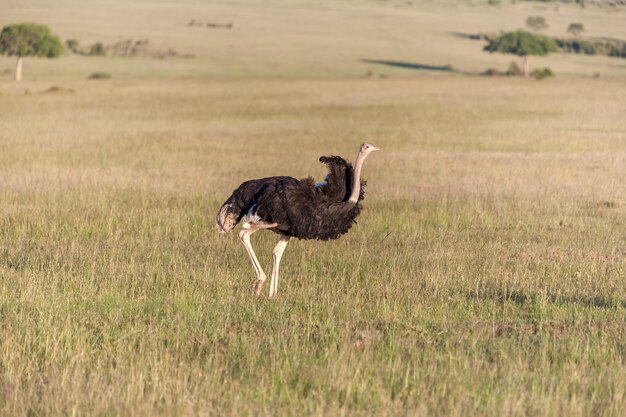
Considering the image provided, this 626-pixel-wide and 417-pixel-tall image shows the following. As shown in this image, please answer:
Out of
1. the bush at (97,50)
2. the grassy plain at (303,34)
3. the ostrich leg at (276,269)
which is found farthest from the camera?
the bush at (97,50)

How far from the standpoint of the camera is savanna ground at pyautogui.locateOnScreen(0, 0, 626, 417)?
7.00 m

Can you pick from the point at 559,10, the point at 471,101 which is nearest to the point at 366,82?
the point at 471,101

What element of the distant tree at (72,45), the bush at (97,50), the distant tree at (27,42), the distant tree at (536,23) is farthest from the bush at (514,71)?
the distant tree at (536,23)

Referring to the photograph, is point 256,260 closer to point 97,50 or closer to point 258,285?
point 258,285

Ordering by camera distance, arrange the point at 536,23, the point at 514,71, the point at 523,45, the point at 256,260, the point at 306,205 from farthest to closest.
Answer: the point at 536,23 → the point at 523,45 → the point at 514,71 → the point at 256,260 → the point at 306,205

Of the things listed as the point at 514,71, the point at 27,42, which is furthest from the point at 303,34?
the point at 27,42

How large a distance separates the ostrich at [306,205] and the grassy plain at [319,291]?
541 millimetres

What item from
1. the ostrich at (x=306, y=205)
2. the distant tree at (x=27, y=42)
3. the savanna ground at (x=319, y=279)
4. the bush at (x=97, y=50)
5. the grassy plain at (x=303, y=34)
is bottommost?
the bush at (x=97, y=50)

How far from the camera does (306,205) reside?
9.60 m

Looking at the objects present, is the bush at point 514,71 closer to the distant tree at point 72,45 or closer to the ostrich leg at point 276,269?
the distant tree at point 72,45

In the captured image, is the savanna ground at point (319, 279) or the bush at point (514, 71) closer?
the savanna ground at point (319, 279)

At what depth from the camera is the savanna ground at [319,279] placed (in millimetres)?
7000

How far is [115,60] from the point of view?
91000 mm

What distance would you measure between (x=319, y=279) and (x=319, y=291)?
1.99ft
